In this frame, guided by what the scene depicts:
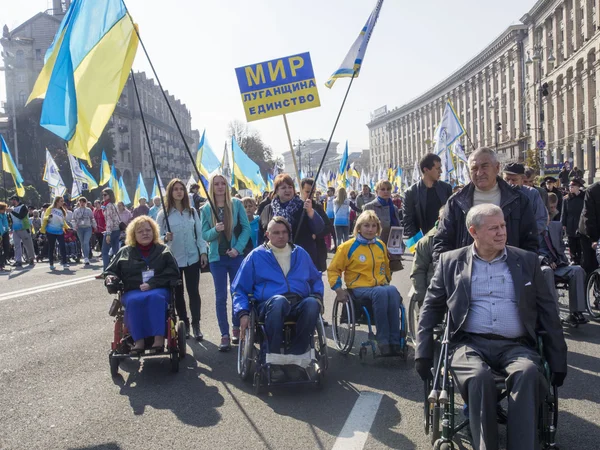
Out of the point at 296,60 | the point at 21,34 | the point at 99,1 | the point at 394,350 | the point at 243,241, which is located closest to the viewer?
the point at 394,350

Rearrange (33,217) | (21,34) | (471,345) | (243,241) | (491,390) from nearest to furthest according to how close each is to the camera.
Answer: (491,390) → (471,345) → (243,241) → (33,217) → (21,34)

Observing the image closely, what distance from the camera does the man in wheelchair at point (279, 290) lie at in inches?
223

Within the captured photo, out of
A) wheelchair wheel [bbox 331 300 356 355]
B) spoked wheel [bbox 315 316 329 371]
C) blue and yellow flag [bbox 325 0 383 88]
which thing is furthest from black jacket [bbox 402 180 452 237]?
spoked wheel [bbox 315 316 329 371]

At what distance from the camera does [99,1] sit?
6.81m

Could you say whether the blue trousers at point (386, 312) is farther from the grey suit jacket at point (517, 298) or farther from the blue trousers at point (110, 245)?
the blue trousers at point (110, 245)

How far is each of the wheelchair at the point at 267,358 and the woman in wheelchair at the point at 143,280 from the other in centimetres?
98

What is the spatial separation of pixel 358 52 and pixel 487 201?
3.92 m

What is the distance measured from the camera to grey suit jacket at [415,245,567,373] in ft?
12.9

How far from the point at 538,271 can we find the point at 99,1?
5166mm

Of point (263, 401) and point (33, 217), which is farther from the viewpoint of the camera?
point (33, 217)

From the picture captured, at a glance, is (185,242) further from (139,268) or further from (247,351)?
(247,351)

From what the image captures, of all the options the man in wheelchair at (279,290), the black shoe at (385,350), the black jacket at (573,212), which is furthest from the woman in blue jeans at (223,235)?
the black jacket at (573,212)

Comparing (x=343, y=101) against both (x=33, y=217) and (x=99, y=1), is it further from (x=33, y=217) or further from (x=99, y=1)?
(x=33, y=217)

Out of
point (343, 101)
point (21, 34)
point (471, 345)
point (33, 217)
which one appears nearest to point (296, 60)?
point (343, 101)
